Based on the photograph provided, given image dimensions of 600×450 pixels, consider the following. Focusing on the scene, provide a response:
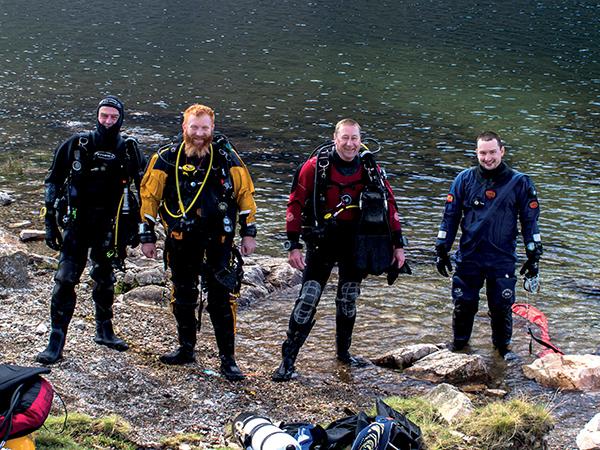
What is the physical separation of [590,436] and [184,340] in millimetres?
4013

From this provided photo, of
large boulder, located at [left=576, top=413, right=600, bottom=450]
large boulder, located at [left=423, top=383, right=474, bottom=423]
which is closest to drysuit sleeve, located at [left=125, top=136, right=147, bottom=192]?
large boulder, located at [left=423, top=383, right=474, bottom=423]

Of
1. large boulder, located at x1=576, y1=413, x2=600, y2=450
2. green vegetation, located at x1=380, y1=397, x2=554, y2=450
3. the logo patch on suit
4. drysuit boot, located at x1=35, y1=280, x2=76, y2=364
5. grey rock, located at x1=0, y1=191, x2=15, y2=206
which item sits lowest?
large boulder, located at x1=576, y1=413, x2=600, y2=450

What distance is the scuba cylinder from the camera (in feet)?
19.1

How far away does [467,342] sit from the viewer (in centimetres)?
1006

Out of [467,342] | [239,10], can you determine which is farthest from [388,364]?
[239,10]

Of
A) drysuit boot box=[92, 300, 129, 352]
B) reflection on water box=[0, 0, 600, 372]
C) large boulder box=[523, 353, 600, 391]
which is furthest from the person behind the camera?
reflection on water box=[0, 0, 600, 372]

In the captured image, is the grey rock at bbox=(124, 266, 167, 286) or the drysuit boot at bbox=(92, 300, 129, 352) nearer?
the drysuit boot at bbox=(92, 300, 129, 352)

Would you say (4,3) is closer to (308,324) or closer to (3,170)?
(3,170)

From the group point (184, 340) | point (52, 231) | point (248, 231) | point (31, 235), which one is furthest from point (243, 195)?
point (31, 235)

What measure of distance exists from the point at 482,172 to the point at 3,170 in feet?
40.1

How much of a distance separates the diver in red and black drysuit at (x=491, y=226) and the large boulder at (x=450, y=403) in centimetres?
183

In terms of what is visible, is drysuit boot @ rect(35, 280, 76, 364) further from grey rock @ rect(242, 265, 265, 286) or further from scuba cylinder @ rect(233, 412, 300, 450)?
grey rock @ rect(242, 265, 265, 286)

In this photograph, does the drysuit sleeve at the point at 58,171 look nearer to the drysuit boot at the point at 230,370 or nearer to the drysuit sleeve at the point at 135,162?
the drysuit sleeve at the point at 135,162

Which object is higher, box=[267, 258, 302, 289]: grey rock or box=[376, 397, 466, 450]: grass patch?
box=[267, 258, 302, 289]: grey rock
